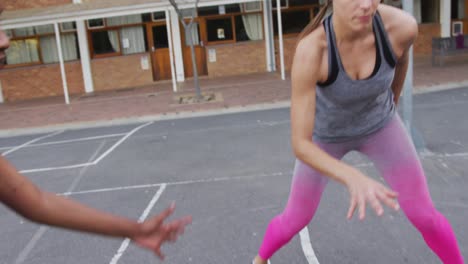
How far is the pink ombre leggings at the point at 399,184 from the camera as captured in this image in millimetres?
2623

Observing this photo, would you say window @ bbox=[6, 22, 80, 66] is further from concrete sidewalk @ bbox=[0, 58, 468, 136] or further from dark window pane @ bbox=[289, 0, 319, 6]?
dark window pane @ bbox=[289, 0, 319, 6]

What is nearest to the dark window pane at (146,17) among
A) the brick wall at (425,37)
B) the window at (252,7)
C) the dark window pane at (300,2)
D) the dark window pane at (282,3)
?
the window at (252,7)

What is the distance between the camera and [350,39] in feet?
7.70

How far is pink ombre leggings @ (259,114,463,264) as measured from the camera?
8.61 feet

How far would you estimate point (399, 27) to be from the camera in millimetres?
2398

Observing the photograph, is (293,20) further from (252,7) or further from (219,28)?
(219,28)

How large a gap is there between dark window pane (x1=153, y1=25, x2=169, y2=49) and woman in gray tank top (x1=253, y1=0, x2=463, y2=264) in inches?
673

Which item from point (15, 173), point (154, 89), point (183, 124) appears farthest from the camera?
point (154, 89)

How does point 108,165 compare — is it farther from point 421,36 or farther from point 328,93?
point 421,36

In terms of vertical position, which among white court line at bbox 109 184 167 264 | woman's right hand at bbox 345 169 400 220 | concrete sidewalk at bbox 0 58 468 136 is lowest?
concrete sidewalk at bbox 0 58 468 136

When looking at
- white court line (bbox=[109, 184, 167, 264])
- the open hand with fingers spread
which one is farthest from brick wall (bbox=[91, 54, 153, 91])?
the open hand with fingers spread

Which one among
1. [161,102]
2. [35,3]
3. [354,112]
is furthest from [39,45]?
[354,112]

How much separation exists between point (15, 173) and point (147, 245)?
0.52 m

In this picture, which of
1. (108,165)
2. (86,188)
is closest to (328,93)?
(86,188)
